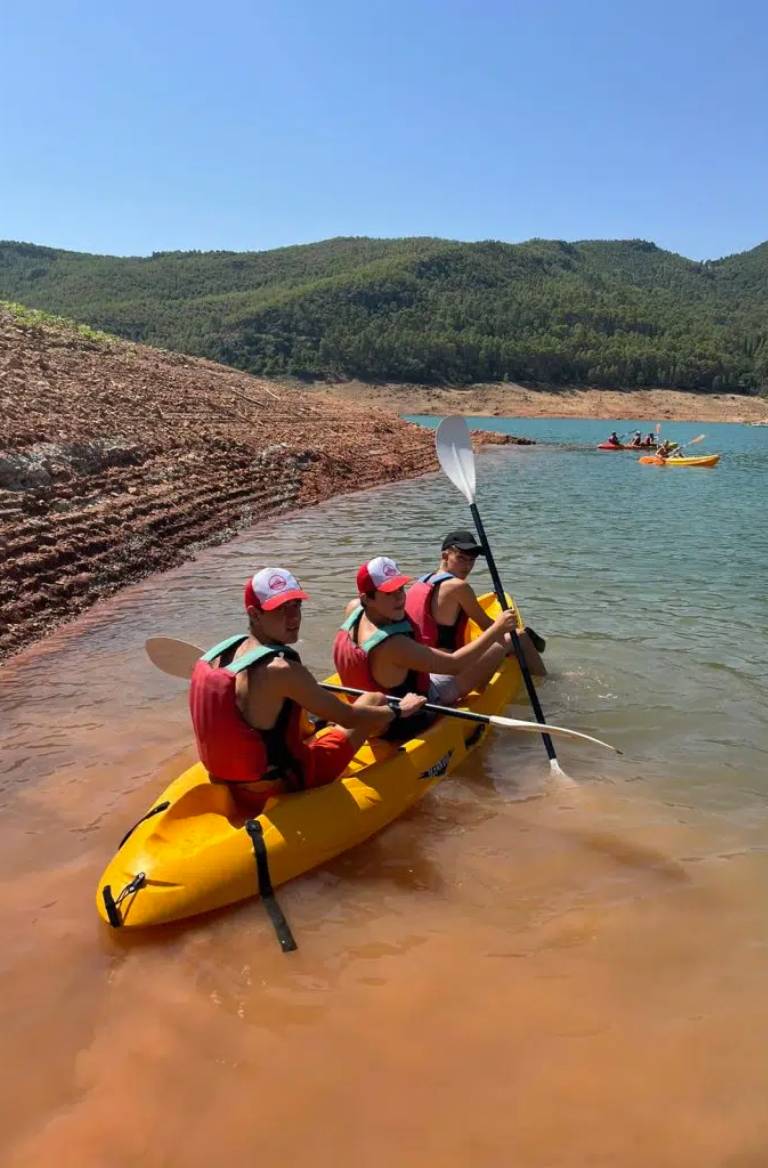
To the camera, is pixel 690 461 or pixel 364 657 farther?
pixel 690 461

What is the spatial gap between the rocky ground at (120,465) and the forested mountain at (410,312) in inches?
2764

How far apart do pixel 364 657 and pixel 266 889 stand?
1.45 meters

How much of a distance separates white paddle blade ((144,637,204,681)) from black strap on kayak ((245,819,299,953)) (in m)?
1.56

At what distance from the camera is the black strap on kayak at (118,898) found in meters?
3.50

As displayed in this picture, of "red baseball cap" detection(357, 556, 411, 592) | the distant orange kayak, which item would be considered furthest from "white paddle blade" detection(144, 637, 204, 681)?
the distant orange kayak

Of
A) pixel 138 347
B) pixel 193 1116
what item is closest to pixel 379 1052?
pixel 193 1116

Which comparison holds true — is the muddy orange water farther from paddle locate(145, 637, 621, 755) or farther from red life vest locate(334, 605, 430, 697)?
red life vest locate(334, 605, 430, 697)

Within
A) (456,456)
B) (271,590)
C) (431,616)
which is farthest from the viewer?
(456,456)

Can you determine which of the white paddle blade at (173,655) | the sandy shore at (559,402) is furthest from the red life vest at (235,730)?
the sandy shore at (559,402)

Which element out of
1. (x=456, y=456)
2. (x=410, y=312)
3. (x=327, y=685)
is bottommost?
(x=327, y=685)

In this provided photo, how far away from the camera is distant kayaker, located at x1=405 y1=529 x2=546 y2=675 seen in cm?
570

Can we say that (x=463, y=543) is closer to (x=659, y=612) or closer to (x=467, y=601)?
(x=467, y=601)

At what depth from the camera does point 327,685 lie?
5.11 m

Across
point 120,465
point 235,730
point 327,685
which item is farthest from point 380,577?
point 120,465
